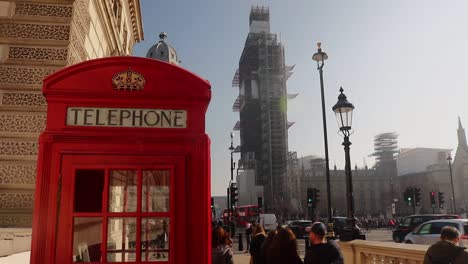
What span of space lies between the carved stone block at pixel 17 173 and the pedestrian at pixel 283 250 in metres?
4.88

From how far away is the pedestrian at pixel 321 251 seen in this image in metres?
5.05

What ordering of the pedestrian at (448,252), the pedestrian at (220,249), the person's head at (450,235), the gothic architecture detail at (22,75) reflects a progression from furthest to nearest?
the gothic architecture detail at (22,75) < the pedestrian at (220,249) < the person's head at (450,235) < the pedestrian at (448,252)

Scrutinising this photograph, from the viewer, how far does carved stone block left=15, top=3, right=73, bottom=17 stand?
8914mm

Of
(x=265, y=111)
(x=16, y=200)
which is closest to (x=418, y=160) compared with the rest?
(x=265, y=111)

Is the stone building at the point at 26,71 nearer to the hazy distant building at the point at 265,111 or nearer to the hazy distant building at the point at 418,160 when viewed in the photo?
the hazy distant building at the point at 265,111

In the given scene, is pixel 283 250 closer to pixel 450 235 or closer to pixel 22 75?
pixel 450 235

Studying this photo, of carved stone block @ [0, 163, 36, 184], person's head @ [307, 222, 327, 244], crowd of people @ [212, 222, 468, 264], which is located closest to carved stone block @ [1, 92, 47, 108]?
carved stone block @ [0, 163, 36, 184]

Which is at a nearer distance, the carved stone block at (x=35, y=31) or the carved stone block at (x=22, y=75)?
the carved stone block at (x=22, y=75)

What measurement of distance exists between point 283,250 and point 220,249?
1594mm

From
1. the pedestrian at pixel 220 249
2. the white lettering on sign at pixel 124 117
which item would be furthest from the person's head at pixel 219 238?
the white lettering on sign at pixel 124 117

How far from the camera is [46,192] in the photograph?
10.1ft

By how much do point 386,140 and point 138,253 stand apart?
416 ft

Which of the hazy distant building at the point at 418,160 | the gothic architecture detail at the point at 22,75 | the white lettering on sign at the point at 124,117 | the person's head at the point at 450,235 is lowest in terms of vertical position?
the person's head at the point at 450,235

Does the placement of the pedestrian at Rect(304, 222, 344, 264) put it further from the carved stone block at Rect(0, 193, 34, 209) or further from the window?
the carved stone block at Rect(0, 193, 34, 209)
